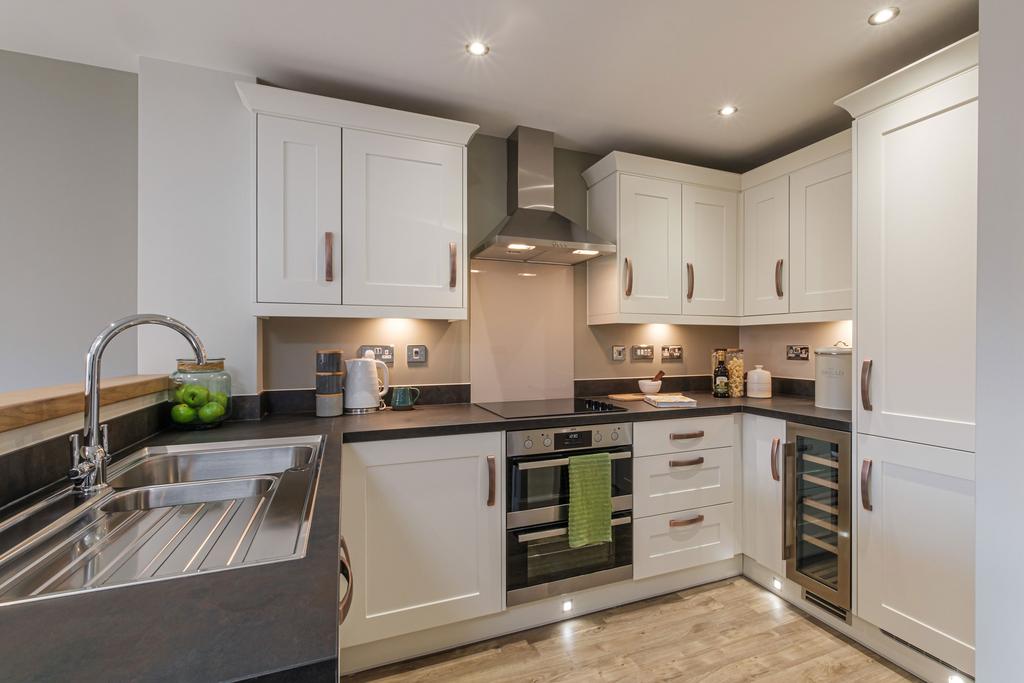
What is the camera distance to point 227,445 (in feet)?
5.08

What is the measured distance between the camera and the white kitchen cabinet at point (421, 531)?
1748mm

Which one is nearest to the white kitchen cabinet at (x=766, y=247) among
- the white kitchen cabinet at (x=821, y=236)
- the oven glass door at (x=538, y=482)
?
the white kitchen cabinet at (x=821, y=236)

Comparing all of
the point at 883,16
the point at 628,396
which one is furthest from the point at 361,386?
the point at 883,16

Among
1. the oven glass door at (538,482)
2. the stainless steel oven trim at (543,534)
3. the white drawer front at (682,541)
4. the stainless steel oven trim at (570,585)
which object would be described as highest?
the oven glass door at (538,482)

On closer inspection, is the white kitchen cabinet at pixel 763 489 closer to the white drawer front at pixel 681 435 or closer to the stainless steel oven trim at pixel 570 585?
the white drawer front at pixel 681 435

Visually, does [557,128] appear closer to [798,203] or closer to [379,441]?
[798,203]

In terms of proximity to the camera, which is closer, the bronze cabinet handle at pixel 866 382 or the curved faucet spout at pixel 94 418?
the curved faucet spout at pixel 94 418

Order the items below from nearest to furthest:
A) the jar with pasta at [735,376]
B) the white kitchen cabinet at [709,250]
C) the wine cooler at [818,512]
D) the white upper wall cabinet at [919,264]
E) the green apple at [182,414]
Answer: the white upper wall cabinet at [919,264] < the green apple at [182,414] < the wine cooler at [818,512] < the white kitchen cabinet at [709,250] < the jar with pasta at [735,376]

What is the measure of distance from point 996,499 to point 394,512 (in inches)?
66.9

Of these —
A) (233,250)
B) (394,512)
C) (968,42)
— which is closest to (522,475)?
(394,512)

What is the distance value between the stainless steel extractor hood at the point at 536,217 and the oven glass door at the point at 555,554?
1336 mm

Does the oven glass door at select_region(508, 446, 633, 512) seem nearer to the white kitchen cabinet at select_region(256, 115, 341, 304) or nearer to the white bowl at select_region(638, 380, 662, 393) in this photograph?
the white bowl at select_region(638, 380, 662, 393)

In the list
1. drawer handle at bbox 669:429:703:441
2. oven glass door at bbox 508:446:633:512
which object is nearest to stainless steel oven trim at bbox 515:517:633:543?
oven glass door at bbox 508:446:633:512

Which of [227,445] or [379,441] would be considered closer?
[227,445]
